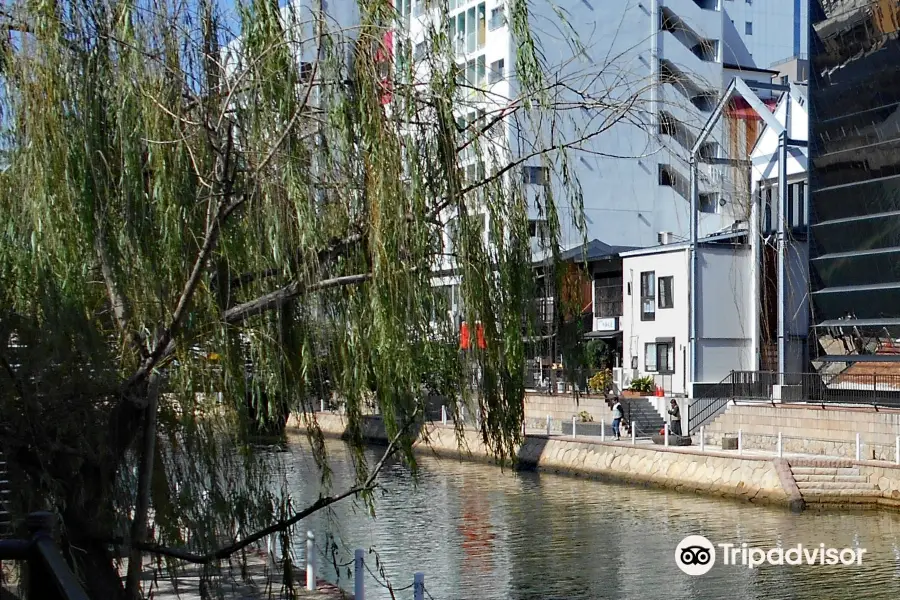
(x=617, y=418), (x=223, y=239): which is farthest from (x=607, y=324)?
(x=223, y=239)

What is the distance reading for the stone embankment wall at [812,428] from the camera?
27875 millimetres

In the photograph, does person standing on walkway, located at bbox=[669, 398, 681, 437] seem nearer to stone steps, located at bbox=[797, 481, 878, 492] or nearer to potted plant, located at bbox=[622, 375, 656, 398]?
potted plant, located at bbox=[622, 375, 656, 398]

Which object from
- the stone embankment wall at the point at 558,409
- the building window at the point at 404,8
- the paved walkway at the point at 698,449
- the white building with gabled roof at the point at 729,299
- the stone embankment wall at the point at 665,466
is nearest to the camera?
the building window at the point at 404,8

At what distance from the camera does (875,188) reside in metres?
32.4

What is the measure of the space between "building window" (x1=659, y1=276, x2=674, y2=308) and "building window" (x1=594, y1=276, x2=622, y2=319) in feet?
13.8

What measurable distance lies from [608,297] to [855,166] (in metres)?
16.4

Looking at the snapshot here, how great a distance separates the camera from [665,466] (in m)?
29.4

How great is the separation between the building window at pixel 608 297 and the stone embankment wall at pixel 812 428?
13506 mm

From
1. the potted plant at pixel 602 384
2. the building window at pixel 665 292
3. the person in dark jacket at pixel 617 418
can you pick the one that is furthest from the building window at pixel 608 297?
the person in dark jacket at pixel 617 418

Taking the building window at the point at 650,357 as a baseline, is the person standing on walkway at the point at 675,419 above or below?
below

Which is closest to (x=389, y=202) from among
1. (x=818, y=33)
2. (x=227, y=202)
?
(x=227, y=202)

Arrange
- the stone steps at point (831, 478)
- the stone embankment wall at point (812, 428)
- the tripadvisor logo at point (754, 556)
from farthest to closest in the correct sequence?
the stone embankment wall at point (812, 428)
the stone steps at point (831, 478)
the tripadvisor logo at point (754, 556)

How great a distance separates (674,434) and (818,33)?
13.2 metres

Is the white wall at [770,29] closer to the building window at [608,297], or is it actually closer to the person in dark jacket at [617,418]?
the building window at [608,297]
